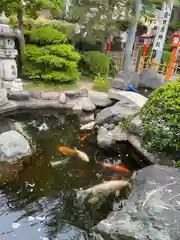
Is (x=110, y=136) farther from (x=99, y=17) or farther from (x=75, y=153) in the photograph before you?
(x=99, y=17)

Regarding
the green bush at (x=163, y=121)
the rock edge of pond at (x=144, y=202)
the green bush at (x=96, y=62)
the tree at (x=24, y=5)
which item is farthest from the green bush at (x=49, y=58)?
the green bush at (x=163, y=121)

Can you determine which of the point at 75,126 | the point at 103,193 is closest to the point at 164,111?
the point at 103,193

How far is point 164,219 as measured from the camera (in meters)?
2.99

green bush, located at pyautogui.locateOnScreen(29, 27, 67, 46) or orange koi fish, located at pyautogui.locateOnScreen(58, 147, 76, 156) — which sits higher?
green bush, located at pyautogui.locateOnScreen(29, 27, 67, 46)

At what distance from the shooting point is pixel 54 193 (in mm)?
4285

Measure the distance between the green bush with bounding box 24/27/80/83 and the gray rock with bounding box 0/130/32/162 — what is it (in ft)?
13.9

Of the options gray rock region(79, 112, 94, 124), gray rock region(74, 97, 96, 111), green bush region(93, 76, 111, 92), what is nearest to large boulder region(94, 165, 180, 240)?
gray rock region(79, 112, 94, 124)

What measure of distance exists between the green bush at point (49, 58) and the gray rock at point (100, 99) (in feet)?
4.56

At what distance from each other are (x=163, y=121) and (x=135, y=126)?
1070 millimetres

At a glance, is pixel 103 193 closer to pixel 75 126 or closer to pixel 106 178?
pixel 106 178

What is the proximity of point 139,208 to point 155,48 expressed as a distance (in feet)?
36.7

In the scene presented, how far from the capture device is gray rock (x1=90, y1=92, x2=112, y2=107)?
8.70 meters

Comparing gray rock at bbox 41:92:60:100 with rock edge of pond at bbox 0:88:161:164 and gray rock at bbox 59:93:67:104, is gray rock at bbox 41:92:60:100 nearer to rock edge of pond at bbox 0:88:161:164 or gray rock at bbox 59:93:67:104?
rock edge of pond at bbox 0:88:161:164

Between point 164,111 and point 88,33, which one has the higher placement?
point 88,33
